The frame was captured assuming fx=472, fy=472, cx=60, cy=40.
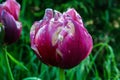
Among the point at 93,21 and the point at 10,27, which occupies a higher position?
the point at 10,27

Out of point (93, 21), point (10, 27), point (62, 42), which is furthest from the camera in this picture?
point (93, 21)

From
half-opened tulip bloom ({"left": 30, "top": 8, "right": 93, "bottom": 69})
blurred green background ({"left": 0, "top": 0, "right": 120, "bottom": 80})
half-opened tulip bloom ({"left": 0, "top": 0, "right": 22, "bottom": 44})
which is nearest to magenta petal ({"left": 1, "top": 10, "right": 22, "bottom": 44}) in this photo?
half-opened tulip bloom ({"left": 0, "top": 0, "right": 22, "bottom": 44})

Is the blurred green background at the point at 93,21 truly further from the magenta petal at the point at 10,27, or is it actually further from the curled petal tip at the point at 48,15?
the curled petal tip at the point at 48,15

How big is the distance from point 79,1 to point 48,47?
2300mm

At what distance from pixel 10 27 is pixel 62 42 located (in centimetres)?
26

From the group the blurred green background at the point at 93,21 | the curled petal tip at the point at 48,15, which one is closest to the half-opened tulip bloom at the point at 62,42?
the curled petal tip at the point at 48,15

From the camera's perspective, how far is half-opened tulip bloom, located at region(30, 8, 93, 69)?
121 centimetres

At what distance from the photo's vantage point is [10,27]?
1.42 m

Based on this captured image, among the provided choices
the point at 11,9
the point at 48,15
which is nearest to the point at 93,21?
the point at 11,9

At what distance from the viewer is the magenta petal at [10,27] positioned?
141 cm

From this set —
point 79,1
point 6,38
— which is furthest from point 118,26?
point 6,38

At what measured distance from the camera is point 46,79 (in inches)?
85.2

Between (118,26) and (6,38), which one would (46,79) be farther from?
(118,26)

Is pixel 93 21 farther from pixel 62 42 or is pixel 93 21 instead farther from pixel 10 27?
pixel 62 42
